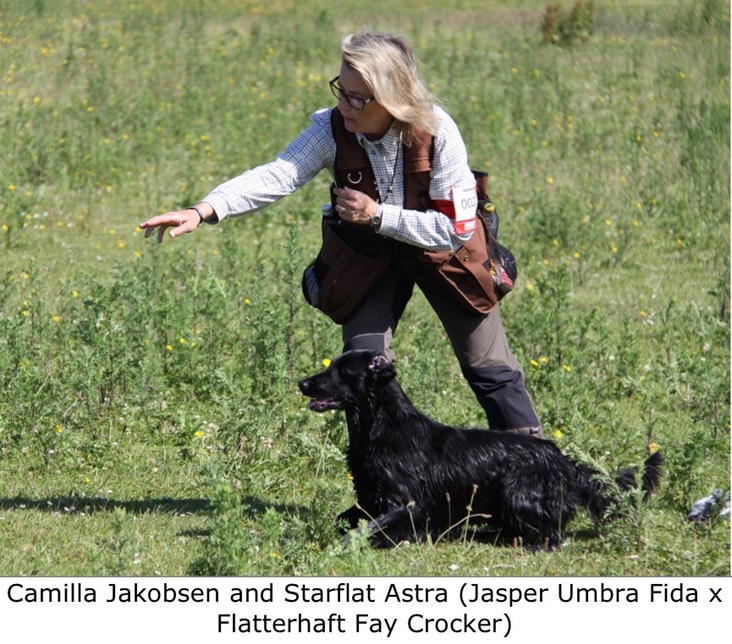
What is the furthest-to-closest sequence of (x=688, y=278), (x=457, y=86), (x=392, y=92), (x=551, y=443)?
(x=457, y=86), (x=688, y=278), (x=551, y=443), (x=392, y=92)

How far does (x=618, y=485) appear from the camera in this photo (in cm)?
477

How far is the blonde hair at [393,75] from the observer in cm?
411

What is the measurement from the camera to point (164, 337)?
6801 millimetres

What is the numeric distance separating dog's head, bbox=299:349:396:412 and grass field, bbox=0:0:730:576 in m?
0.36

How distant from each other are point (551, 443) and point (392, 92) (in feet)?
5.48

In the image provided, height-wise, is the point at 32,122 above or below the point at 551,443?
above

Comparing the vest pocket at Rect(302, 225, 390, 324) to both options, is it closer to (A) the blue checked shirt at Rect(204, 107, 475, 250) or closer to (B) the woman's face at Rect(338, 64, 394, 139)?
(A) the blue checked shirt at Rect(204, 107, 475, 250)

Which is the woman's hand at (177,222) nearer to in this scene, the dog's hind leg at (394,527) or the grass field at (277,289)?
the grass field at (277,289)

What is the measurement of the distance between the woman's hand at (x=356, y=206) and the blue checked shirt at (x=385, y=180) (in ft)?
0.15

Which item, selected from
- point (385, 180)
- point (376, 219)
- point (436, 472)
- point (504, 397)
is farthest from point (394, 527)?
point (385, 180)

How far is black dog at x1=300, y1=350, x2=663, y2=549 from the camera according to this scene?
4.52 meters
